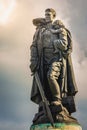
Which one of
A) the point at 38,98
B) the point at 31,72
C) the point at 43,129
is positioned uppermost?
the point at 31,72

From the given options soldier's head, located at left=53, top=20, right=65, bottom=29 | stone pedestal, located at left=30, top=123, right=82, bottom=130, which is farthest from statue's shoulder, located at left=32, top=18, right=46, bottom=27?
stone pedestal, located at left=30, top=123, right=82, bottom=130

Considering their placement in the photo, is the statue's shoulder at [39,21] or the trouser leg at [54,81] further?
the statue's shoulder at [39,21]

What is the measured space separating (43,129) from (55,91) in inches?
52.2

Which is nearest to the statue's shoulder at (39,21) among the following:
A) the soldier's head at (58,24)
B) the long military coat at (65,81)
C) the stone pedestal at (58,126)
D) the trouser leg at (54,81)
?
the soldier's head at (58,24)

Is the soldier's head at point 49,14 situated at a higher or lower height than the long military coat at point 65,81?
higher

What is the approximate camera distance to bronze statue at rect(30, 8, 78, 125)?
13773 millimetres

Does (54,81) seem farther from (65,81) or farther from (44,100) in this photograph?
(44,100)

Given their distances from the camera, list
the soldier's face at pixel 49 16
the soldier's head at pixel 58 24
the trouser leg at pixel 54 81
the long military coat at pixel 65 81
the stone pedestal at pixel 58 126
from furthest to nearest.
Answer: the soldier's face at pixel 49 16, the soldier's head at pixel 58 24, the long military coat at pixel 65 81, the trouser leg at pixel 54 81, the stone pedestal at pixel 58 126

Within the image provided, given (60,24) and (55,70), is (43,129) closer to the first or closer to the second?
(55,70)

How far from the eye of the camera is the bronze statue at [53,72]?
45.2 ft

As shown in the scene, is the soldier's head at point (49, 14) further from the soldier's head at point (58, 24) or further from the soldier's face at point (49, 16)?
the soldier's head at point (58, 24)

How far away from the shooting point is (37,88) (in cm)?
1436

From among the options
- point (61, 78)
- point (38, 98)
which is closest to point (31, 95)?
point (38, 98)

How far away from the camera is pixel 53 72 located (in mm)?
14039
